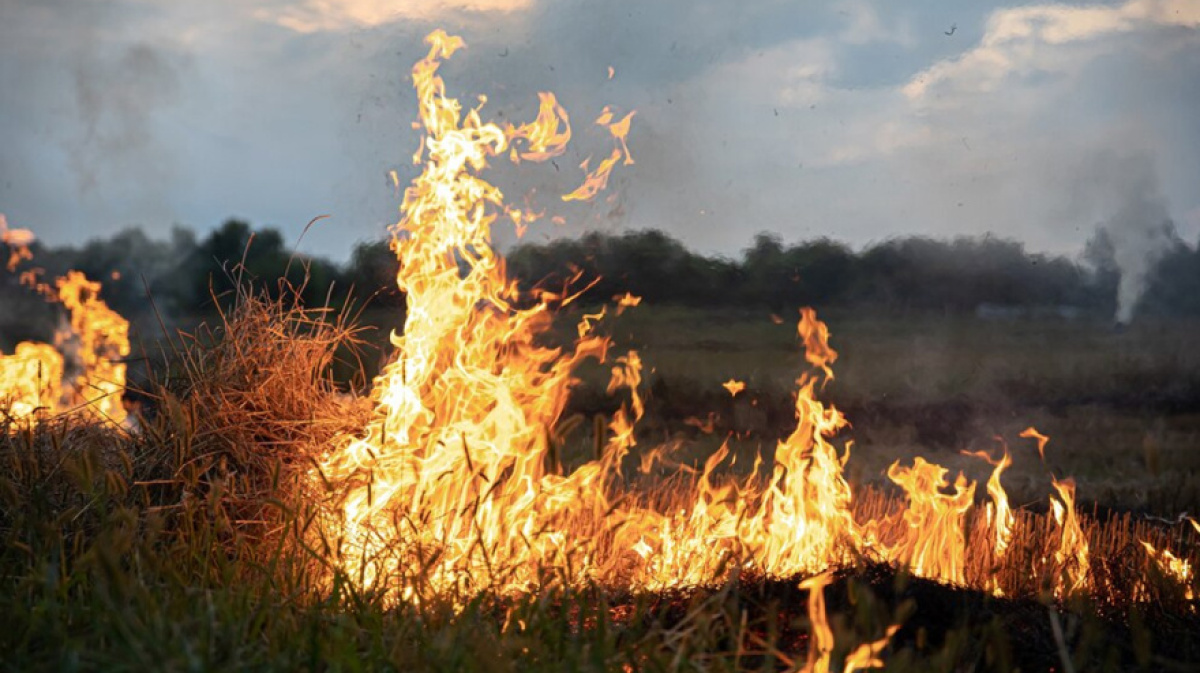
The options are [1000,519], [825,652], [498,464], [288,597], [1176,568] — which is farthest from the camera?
[1000,519]

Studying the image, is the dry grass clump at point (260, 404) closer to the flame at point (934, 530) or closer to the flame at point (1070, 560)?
the flame at point (934, 530)

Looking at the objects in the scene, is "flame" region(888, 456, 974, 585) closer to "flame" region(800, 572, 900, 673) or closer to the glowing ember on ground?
the glowing ember on ground

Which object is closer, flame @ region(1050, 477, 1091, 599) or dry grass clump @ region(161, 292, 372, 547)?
dry grass clump @ region(161, 292, 372, 547)

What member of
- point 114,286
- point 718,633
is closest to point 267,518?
point 718,633

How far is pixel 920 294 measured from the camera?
22062 millimetres

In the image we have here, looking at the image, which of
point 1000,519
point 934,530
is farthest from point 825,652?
point 1000,519

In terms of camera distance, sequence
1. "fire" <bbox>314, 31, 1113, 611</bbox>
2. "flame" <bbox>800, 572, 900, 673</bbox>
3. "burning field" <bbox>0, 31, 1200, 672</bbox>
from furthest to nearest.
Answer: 1. "fire" <bbox>314, 31, 1113, 611</bbox>
2. "burning field" <bbox>0, 31, 1200, 672</bbox>
3. "flame" <bbox>800, 572, 900, 673</bbox>

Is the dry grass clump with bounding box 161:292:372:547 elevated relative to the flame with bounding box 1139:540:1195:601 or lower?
elevated

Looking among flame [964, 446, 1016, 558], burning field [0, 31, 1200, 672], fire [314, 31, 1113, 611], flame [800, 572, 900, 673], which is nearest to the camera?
flame [800, 572, 900, 673]

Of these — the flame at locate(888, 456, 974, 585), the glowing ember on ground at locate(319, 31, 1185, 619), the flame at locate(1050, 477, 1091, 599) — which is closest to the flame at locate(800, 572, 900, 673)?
the glowing ember on ground at locate(319, 31, 1185, 619)

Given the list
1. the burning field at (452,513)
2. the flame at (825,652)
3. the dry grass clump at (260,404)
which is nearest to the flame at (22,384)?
the burning field at (452,513)

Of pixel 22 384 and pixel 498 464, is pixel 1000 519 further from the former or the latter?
pixel 22 384

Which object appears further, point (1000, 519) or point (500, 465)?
point (1000, 519)

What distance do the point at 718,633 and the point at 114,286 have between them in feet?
104
